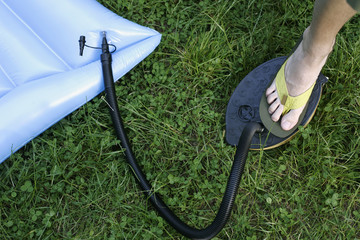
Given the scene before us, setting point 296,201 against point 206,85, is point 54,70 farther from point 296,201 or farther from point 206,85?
point 296,201

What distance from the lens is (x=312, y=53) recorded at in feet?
4.61

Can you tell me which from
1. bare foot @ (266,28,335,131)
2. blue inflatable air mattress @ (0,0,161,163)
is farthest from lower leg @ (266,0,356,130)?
blue inflatable air mattress @ (0,0,161,163)

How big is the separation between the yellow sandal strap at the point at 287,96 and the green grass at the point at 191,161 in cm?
14

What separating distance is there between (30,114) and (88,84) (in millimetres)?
282

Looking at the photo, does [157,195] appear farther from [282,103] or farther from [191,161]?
[282,103]

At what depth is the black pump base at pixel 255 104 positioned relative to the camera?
1641 millimetres

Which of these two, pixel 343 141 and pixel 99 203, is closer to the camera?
pixel 99 203

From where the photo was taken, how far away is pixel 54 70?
1.66m

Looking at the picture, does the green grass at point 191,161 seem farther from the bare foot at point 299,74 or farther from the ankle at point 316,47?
the ankle at point 316,47

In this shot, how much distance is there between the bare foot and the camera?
1410 mm

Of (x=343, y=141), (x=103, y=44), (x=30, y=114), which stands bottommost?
(x=343, y=141)

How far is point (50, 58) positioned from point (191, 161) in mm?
838

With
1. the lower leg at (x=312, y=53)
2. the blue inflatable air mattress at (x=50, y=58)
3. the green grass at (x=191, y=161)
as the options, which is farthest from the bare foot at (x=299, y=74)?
the blue inflatable air mattress at (x=50, y=58)

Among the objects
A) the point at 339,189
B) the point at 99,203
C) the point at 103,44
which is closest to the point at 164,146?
the point at 99,203
